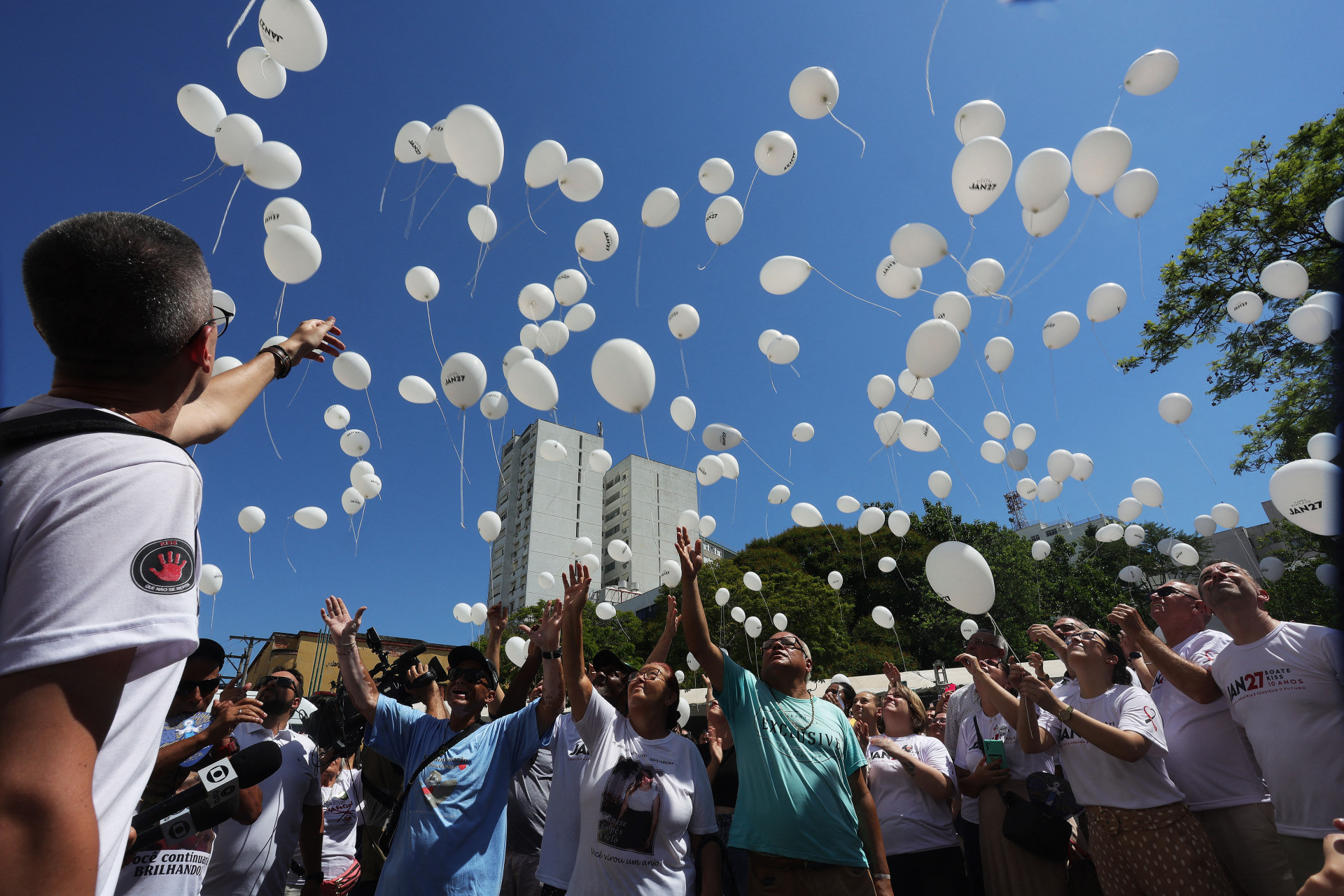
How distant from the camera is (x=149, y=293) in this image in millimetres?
927

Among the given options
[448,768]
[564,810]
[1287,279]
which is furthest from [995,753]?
[1287,279]

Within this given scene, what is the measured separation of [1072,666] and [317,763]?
13.8ft

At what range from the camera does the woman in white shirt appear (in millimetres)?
3520

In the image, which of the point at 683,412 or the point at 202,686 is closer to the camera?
the point at 202,686

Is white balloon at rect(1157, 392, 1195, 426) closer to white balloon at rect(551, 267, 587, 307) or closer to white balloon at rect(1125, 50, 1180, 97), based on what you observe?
white balloon at rect(1125, 50, 1180, 97)

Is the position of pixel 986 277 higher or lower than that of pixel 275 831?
higher

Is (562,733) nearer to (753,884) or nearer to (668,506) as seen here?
(753,884)

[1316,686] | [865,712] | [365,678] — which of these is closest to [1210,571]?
[1316,686]

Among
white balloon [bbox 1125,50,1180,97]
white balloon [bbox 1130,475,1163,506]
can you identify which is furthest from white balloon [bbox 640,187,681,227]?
white balloon [bbox 1130,475,1163,506]

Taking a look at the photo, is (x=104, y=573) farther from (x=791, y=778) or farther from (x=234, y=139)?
(x=234, y=139)

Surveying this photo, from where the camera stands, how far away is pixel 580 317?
7.36m

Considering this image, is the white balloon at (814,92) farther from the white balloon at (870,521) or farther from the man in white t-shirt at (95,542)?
the white balloon at (870,521)

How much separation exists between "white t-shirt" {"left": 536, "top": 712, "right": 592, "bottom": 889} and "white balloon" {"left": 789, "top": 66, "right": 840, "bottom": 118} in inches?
223

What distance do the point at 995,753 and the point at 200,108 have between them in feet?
24.8
